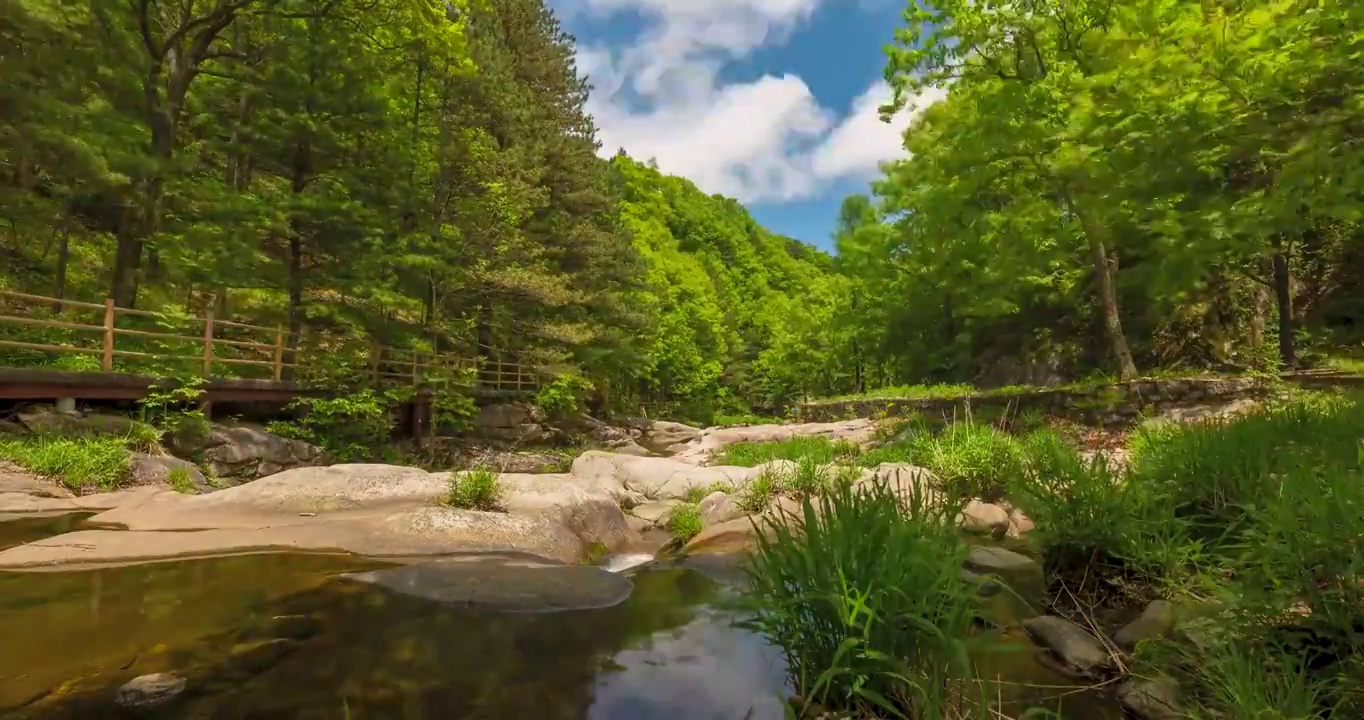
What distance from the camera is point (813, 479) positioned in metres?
8.62

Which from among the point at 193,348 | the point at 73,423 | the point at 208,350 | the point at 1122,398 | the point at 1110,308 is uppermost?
the point at 1110,308

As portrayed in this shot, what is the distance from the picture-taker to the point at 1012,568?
5.54m

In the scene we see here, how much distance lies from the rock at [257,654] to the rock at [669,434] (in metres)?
24.3

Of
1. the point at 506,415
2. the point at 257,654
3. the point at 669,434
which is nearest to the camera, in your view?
the point at 257,654

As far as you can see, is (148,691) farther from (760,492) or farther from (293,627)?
(760,492)

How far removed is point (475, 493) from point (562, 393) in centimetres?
1423

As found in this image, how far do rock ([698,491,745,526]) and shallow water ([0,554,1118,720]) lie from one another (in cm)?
284

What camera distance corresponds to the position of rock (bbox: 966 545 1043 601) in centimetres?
511

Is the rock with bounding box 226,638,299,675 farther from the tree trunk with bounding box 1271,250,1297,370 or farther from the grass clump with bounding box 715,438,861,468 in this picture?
the tree trunk with bounding box 1271,250,1297,370

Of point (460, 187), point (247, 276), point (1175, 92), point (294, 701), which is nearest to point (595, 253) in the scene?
point (460, 187)

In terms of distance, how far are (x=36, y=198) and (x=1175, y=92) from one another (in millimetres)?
19911

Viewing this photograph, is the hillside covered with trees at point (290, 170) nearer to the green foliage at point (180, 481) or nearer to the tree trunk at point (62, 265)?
the tree trunk at point (62, 265)

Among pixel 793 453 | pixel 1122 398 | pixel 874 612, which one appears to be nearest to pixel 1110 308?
pixel 1122 398

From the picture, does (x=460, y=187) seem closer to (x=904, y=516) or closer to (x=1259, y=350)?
(x=904, y=516)
